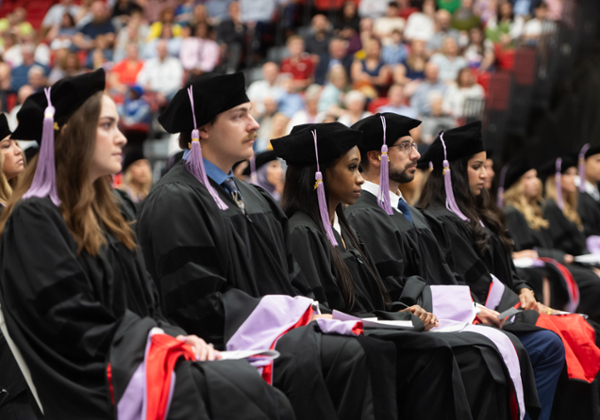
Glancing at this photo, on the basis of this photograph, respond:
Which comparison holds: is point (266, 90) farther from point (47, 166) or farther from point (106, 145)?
point (47, 166)

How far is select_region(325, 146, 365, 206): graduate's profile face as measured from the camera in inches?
158

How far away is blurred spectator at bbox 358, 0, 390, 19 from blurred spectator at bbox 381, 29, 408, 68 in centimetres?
131

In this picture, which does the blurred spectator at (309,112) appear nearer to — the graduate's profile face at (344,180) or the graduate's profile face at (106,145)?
the graduate's profile face at (344,180)

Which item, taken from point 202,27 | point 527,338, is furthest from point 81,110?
point 202,27

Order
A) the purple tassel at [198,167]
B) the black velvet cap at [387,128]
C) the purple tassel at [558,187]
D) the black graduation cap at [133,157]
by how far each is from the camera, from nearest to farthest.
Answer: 1. the purple tassel at [198,167]
2. the black velvet cap at [387,128]
3. the black graduation cap at [133,157]
4. the purple tassel at [558,187]

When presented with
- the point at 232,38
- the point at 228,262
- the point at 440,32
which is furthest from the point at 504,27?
the point at 228,262

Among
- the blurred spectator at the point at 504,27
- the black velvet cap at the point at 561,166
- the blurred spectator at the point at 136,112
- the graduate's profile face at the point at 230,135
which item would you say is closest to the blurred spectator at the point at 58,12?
the blurred spectator at the point at 136,112

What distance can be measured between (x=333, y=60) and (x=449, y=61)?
2031 millimetres

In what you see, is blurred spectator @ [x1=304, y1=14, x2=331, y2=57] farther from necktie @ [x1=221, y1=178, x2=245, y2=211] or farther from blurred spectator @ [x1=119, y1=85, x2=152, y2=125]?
necktie @ [x1=221, y1=178, x2=245, y2=211]

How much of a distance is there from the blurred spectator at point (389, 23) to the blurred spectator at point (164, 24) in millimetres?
3704

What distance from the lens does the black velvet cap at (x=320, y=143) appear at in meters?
3.97

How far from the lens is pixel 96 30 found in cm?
1453

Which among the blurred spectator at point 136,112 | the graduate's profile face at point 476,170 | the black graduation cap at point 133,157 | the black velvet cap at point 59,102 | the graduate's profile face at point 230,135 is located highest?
the black velvet cap at point 59,102

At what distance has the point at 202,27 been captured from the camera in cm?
1269
